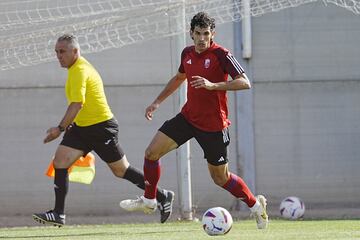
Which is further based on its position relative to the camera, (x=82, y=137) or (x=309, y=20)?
(x=309, y=20)

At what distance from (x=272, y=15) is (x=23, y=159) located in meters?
4.30

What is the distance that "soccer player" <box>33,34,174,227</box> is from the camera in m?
9.07

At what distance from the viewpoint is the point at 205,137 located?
856 centimetres

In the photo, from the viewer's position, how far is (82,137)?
30.8ft

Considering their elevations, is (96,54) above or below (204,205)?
above

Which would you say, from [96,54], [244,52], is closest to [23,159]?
[96,54]

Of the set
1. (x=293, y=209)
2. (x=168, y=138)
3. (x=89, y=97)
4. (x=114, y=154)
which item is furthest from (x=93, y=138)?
(x=293, y=209)

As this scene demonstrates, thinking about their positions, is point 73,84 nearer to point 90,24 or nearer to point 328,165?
point 90,24

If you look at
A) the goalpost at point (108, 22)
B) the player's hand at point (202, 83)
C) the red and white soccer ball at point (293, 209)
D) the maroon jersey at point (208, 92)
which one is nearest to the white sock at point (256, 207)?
the maroon jersey at point (208, 92)

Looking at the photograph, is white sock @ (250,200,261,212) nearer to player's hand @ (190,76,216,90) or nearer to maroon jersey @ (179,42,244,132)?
maroon jersey @ (179,42,244,132)

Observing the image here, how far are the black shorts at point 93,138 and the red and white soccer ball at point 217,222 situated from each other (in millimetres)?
1690

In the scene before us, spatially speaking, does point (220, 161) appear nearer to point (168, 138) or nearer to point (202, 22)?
point (168, 138)

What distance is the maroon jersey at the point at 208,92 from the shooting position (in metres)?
8.45

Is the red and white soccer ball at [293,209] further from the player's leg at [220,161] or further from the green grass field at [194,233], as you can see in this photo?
the player's leg at [220,161]
